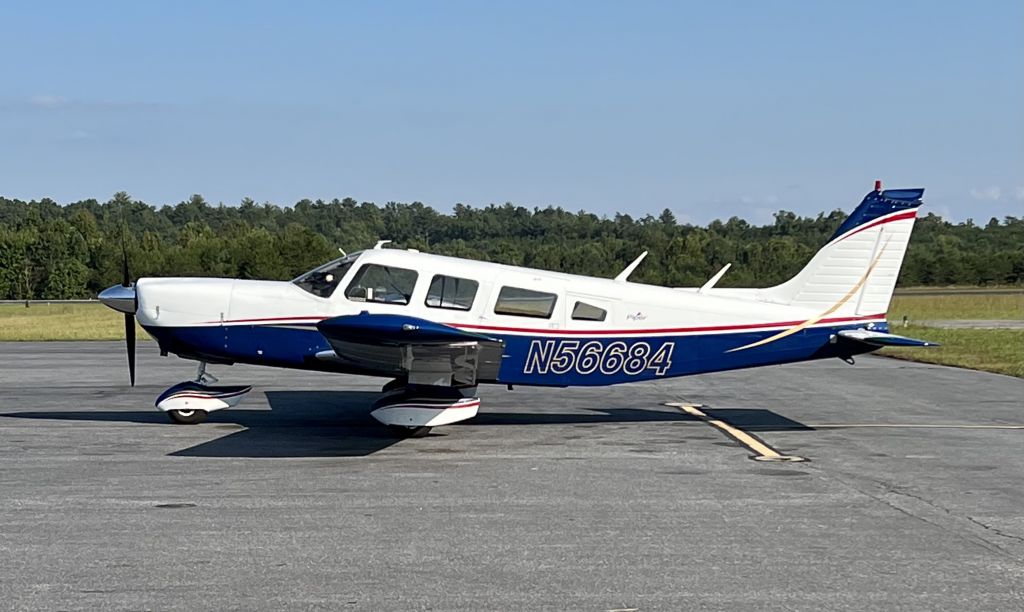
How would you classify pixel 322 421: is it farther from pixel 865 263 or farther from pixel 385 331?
pixel 865 263

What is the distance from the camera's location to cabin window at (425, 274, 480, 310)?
41.8 ft

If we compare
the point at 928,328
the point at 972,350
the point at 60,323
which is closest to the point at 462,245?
the point at 60,323

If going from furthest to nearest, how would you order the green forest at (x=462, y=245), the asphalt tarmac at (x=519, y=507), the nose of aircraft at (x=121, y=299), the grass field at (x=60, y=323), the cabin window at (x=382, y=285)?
the green forest at (x=462, y=245), the grass field at (x=60, y=323), the nose of aircraft at (x=121, y=299), the cabin window at (x=382, y=285), the asphalt tarmac at (x=519, y=507)

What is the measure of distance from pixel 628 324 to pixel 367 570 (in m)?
6.97

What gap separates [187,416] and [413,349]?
363 cm

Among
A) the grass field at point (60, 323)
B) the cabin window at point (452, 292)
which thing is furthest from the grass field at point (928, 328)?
the cabin window at point (452, 292)

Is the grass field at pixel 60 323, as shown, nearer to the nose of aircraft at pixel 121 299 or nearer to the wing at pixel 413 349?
the nose of aircraft at pixel 121 299

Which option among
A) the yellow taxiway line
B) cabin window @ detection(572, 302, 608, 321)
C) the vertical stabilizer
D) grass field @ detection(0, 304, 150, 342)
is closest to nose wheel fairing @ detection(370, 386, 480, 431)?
cabin window @ detection(572, 302, 608, 321)

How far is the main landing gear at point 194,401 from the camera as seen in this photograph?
525 inches

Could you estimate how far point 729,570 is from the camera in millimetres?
6664

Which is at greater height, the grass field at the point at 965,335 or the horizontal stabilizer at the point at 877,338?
the horizontal stabilizer at the point at 877,338

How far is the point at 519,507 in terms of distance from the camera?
8.60 metres

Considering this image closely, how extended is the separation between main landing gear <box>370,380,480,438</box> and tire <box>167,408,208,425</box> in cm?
252

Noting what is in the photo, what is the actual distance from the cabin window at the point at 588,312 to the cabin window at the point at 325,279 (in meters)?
2.76
